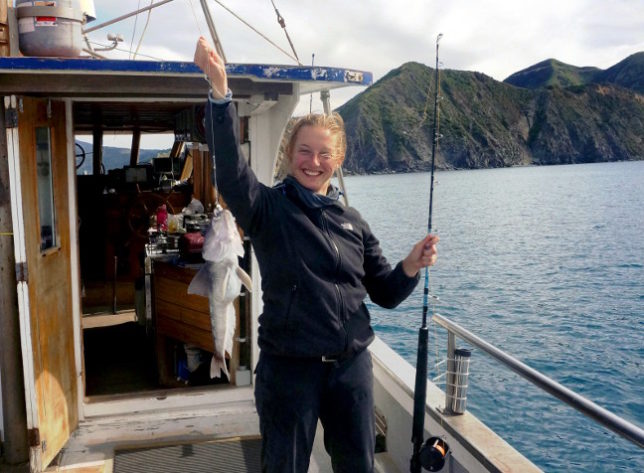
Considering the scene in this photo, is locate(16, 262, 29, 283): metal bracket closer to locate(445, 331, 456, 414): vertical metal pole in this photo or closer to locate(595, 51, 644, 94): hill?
locate(445, 331, 456, 414): vertical metal pole

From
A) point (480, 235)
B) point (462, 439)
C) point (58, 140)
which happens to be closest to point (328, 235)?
point (462, 439)

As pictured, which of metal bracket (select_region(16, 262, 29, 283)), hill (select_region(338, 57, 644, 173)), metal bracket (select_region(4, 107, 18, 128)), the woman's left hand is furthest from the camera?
hill (select_region(338, 57, 644, 173))

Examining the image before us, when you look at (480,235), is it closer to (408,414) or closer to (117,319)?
(117,319)

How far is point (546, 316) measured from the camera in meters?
18.0

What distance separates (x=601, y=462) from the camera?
30.6 ft

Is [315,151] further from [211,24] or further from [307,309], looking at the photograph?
[211,24]

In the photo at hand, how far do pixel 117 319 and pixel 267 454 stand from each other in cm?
605

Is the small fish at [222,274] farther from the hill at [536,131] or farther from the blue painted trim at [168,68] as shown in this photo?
the hill at [536,131]

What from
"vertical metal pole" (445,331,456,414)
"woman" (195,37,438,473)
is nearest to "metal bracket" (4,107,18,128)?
"woman" (195,37,438,473)

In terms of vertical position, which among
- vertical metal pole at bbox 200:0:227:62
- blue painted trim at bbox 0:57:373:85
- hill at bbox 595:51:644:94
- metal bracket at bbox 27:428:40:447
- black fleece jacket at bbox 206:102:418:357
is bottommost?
metal bracket at bbox 27:428:40:447

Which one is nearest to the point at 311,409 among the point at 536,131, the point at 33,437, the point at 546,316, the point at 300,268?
the point at 300,268

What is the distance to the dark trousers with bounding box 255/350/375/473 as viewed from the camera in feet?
7.26

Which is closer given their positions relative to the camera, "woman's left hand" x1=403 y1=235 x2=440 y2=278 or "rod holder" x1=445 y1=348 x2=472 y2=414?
"woman's left hand" x1=403 y1=235 x2=440 y2=278

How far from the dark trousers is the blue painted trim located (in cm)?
190
